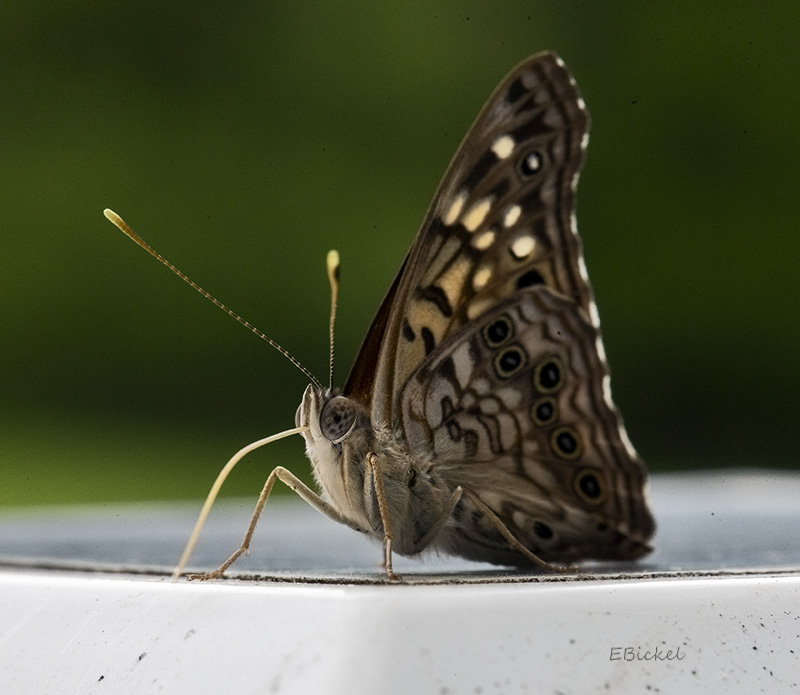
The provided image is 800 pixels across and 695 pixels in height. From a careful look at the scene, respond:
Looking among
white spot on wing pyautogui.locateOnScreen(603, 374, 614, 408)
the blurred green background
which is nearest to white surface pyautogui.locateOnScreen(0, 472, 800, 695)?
white spot on wing pyautogui.locateOnScreen(603, 374, 614, 408)

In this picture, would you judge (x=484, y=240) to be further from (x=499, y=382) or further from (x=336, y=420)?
(x=336, y=420)

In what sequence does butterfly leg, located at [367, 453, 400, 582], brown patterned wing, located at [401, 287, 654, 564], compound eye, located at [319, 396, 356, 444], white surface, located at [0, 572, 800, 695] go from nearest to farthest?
white surface, located at [0, 572, 800, 695], butterfly leg, located at [367, 453, 400, 582], compound eye, located at [319, 396, 356, 444], brown patterned wing, located at [401, 287, 654, 564]

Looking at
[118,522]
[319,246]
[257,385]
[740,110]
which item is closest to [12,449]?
[257,385]

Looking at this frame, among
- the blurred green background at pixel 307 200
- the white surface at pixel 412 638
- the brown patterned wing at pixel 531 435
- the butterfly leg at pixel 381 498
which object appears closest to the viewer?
the white surface at pixel 412 638

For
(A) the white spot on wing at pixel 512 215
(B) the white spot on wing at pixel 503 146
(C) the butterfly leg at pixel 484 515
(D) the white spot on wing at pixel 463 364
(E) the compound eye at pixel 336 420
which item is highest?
(B) the white spot on wing at pixel 503 146

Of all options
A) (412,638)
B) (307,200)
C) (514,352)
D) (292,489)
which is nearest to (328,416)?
(292,489)

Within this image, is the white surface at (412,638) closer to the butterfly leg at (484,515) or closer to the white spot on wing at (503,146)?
the butterfly leg at (484,515)

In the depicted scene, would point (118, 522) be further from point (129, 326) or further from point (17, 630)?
point (129, 326)

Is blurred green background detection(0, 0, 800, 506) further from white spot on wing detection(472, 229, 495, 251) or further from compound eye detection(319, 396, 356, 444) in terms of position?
compound eye detection(319, 396, 356, 444)

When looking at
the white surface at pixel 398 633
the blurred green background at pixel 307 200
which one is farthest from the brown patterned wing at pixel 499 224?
the blurred green background at pixel 307 200
